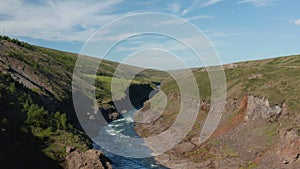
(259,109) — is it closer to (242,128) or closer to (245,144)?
(242,128)

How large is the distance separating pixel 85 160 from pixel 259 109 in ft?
157

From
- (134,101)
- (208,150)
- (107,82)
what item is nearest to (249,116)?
(208,150)

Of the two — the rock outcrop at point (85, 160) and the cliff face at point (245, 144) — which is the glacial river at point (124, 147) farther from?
the rock outcrop at point (85, 160)

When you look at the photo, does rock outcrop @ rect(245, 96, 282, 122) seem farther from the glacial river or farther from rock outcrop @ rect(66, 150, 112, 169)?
rock outcrop @ rect(66, 150, 112, 169)

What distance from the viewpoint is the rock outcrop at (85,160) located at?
190ft

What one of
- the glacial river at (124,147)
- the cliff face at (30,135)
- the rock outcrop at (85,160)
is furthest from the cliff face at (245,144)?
the cliff face at (30,135)

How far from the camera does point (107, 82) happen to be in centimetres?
19125

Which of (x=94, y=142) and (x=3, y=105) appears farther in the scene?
(x=94, y=142)

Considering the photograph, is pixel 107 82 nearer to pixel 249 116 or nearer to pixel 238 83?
pixel 238 83

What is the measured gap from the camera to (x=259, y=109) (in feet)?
282

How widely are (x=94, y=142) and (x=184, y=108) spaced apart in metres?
39.7

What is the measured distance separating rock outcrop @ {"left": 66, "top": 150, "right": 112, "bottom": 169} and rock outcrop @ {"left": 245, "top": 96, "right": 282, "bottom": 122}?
4248 cm

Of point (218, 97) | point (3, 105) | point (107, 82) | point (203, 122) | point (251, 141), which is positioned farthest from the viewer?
point (107, 82)

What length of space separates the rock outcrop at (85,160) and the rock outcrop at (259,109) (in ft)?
Result: 139
